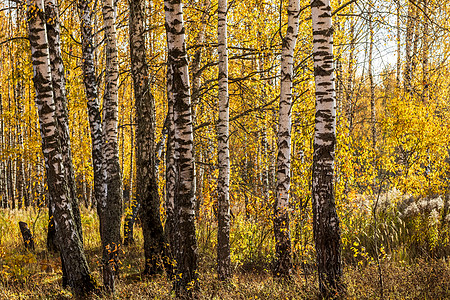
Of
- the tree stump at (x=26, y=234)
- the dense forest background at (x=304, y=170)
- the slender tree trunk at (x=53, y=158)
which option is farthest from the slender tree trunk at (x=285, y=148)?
the tree stump at (x=26, y=234)

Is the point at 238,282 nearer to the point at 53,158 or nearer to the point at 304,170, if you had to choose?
the point at 304,170

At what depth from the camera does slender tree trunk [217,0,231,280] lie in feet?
22.3

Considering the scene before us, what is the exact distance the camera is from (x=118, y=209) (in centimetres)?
664

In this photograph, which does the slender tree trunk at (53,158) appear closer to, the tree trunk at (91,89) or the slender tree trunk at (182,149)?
the slender tree trunk at (182,149)

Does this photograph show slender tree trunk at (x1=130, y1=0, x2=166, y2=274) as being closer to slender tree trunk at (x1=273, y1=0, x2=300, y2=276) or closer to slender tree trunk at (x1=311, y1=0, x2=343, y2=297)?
slender tree trunk at (x1=273, y1=0, x2=300, y2=276)

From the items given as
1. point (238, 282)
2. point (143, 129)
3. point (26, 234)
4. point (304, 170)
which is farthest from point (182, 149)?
point (26, 234)

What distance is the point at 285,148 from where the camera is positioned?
6691 millimetres

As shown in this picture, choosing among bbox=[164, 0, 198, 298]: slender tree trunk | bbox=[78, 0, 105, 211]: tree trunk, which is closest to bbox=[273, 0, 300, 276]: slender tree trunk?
bbox=[164, 0, 198, 298]: slender tree trunk

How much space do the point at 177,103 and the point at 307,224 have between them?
12.2 ft

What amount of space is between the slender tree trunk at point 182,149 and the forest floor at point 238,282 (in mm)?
343

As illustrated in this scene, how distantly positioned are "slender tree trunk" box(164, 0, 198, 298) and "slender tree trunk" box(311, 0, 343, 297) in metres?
1.62

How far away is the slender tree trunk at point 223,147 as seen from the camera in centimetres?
679

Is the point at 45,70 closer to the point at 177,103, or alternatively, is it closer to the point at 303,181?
the point at 177,103

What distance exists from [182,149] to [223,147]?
2076mm
